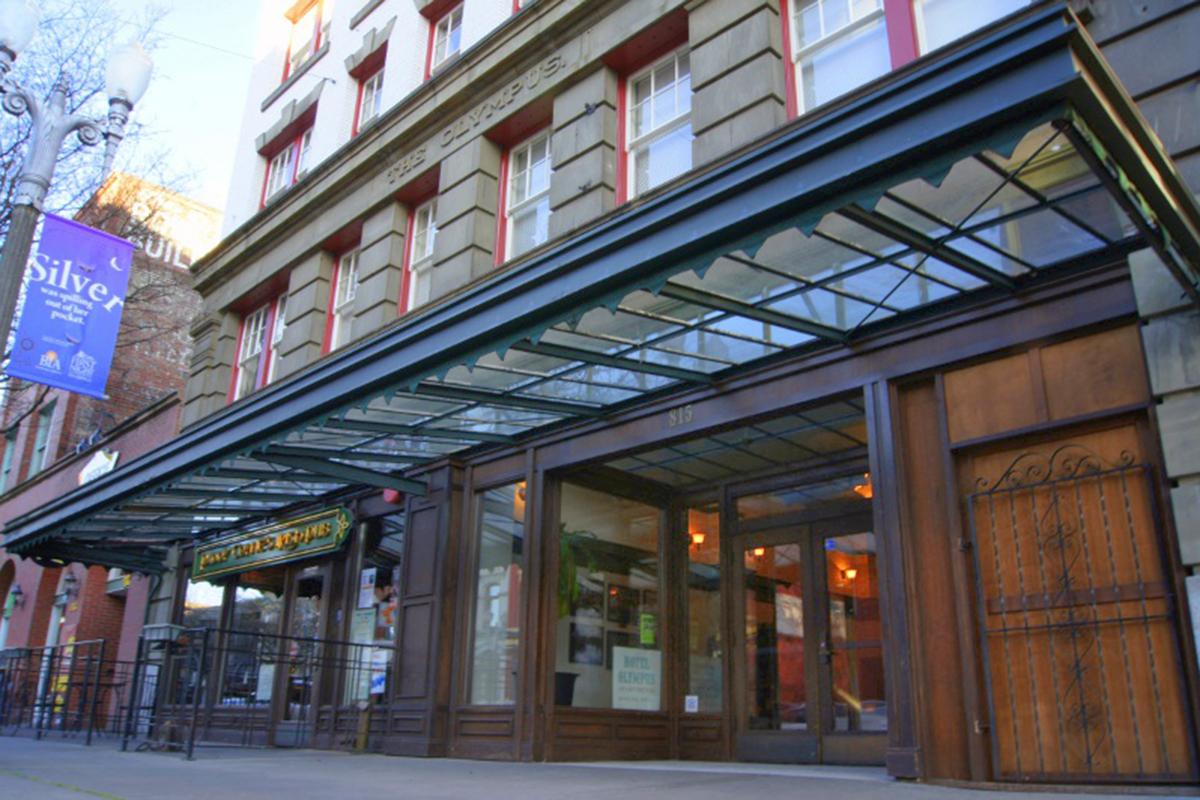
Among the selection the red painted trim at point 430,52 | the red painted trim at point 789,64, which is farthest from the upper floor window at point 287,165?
the red painted trim at point 789,64

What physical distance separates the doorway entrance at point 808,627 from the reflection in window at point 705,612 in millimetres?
356

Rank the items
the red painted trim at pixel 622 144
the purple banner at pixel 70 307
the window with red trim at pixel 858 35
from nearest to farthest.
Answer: the purple banner at pixel 70 307
the window with red trim at pixel 858 35
the red painted trim at pixel 622 144

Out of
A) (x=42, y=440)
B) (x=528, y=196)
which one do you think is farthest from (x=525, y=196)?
(x=42, y=440)

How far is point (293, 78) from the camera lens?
60.0ft

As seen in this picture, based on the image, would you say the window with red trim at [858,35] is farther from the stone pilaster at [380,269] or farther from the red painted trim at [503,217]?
the stone pilaster at [380,269]

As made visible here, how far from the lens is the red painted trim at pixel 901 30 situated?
8.70 meters

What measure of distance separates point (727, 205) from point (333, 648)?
9.95 meters

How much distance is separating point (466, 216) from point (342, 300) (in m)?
3.46

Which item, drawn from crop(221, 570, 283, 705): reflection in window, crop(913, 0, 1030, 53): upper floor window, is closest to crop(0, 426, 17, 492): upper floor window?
crop(221, 570, 283, 705): reflection in window

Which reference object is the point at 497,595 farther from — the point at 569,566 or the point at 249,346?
the point at 249,346

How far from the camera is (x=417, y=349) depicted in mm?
7953

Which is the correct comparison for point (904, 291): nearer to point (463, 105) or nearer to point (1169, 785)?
point (1169, 785)

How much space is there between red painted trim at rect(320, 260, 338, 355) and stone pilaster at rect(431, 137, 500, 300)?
9.82ft

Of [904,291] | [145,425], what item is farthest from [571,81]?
[145,425]
